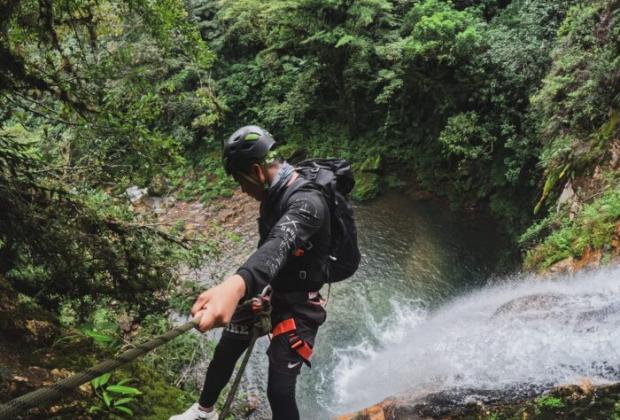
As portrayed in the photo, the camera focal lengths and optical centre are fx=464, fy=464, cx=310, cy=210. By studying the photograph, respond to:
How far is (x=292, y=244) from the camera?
95.4 inches

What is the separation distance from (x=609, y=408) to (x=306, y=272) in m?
2.93

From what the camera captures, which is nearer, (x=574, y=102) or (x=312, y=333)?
(x=312, y=333)

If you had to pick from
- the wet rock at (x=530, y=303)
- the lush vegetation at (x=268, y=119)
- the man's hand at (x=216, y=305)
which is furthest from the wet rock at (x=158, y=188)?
the man's hand at (x=216, y=305)

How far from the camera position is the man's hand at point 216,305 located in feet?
5.89

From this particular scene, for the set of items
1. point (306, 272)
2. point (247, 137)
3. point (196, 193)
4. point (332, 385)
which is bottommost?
point (332, 385)

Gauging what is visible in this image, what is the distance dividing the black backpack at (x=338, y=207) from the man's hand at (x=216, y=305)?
1095 millimetres

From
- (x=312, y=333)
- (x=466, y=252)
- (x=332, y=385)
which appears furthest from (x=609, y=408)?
(x=466, y=252)

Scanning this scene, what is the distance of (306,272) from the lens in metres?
3.03

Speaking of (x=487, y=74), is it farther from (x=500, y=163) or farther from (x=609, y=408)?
(x=609, y=408)

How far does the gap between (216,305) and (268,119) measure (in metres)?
16.1

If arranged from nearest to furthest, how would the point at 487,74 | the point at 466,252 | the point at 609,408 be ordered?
the point at 609,408 → the point at 466,252 → the point at 487,74

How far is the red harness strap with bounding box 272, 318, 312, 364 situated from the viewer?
9.95 feet

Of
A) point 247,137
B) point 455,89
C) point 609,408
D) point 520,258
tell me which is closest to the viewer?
point 247,137

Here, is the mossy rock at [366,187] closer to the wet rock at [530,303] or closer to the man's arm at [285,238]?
the wet rock at [530,303]
